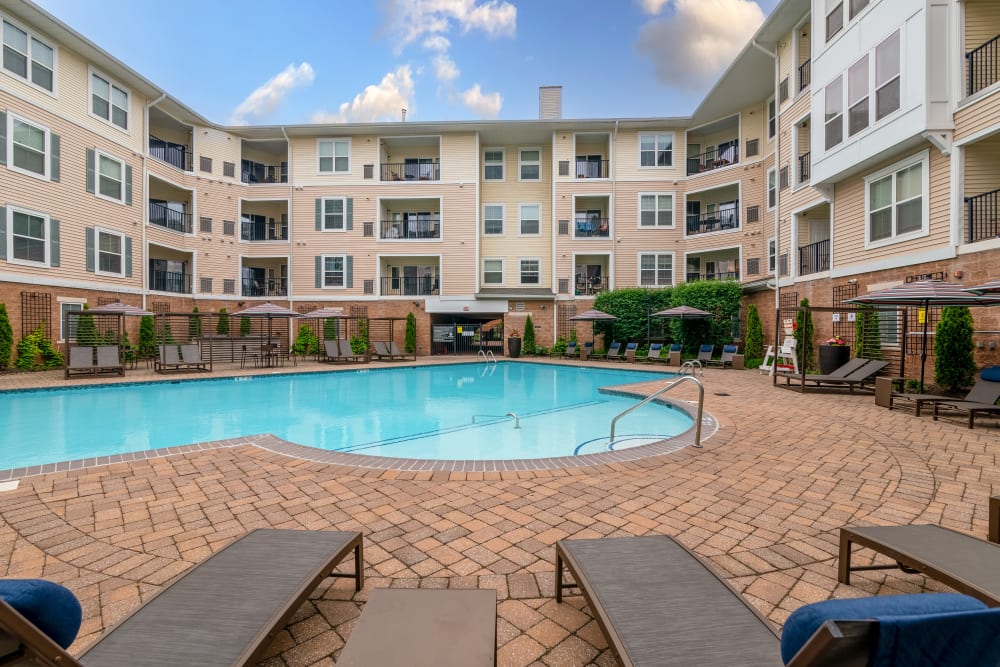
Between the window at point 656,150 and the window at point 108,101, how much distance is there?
884 inches

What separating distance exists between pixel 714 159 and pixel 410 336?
1738 centimetres

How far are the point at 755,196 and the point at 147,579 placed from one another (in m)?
22.7

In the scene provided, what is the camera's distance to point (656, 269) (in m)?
22.2

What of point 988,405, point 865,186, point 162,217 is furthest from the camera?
point 162,217

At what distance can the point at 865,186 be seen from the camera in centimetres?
1188

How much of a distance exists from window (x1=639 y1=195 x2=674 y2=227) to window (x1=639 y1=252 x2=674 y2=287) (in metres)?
1.53

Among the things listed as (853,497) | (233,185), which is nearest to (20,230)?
(233,185)

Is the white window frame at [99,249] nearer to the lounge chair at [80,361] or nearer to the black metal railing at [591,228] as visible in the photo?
the lounge chair at [80,361]

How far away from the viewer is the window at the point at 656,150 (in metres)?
22.3

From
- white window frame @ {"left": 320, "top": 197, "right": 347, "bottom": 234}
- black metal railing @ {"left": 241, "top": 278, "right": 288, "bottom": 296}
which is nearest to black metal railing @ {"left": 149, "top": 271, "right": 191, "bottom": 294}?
black metal railing @ {"left": 241, "top": 278, "right": 288, "bottom": 296}

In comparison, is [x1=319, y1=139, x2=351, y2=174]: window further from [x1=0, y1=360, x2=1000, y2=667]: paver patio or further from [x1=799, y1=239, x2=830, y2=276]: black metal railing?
[x1=0, y1=360, x2=1000, y2=667]: paver patio

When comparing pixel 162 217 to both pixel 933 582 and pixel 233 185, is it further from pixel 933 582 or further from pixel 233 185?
pixel 933 582

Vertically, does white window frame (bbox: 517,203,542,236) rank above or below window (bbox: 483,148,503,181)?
below

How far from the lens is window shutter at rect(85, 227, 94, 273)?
53.6 feet
